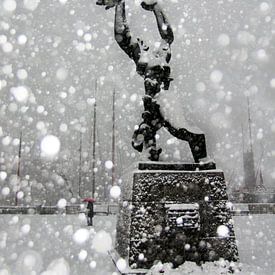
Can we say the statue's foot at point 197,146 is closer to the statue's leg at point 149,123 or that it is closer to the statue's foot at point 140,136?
the statue's leg at point 149,123

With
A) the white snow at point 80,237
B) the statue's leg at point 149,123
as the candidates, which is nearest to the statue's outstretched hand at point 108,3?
the statue's leg at point 149,123

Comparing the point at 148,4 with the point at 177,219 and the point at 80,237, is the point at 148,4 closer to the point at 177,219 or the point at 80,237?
the point at 177,219

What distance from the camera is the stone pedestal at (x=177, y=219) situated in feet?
18.5

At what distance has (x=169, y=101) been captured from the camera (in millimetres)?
6551

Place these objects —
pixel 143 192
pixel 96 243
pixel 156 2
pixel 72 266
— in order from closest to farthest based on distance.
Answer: pixel 143 192 < pixel 72 266 < pixel 156 2 < pixel 96 243

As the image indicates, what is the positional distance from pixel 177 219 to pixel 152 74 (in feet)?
8.56

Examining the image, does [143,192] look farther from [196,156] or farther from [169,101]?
[169,101]

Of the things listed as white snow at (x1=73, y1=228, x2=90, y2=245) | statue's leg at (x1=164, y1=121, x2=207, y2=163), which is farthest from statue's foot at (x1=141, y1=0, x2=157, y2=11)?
white snow at (x1=73, y1=228, x2=90, y2=245)

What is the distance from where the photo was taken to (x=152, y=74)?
6652 mm

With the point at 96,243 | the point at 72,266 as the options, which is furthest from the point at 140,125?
the point at 96,243

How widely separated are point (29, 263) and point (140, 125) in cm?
319

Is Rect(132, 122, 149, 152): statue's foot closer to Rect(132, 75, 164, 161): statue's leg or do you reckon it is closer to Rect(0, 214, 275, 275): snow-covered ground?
Rect(132, 75, 164, 161): statue's leg

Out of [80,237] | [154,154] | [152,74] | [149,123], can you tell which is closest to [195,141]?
[154,154]

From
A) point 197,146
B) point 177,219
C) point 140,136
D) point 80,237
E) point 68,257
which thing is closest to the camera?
point 177,219
